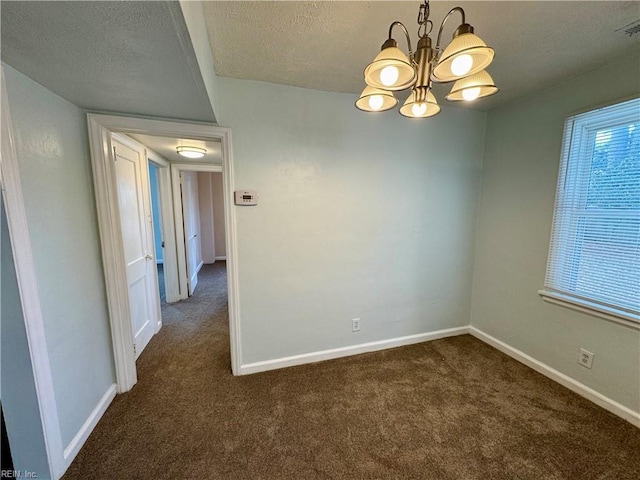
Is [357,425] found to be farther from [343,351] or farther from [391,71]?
[391,71]

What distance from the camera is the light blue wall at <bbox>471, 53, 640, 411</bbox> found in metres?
1.68

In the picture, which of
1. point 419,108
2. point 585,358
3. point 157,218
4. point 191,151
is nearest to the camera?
A: point 419,108

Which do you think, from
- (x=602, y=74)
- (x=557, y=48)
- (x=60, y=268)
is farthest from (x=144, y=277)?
(x=602, y=74)

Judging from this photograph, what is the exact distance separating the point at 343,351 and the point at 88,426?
1.84 meters

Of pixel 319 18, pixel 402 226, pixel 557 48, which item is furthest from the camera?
pixel 402 226

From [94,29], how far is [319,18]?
3.19ft

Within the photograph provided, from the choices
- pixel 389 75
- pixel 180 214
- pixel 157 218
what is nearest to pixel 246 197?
pixel 389 75

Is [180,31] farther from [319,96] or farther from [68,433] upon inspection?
[68,433]

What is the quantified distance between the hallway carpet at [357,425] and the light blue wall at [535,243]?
10.0 inches

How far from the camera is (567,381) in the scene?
6.40 ft

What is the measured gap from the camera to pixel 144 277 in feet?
8.41

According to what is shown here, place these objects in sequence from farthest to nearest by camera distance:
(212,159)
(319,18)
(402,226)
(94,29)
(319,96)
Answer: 1. (212,159)
2. (402,226)
3. (319,96)
4. (319,18)
5. (94,29)

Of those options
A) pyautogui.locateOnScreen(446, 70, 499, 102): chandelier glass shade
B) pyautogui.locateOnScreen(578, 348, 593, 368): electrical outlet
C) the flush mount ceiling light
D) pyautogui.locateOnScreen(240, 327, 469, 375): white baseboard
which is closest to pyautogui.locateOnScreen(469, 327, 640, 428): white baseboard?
pyautogui.locateOnScreen(578, 348, 593, 368): electrical outlet

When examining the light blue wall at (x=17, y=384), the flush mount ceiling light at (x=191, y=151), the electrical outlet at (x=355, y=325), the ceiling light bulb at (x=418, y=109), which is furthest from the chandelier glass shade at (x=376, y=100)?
A: the flush mount ceiling light at (x=191, y=151)
